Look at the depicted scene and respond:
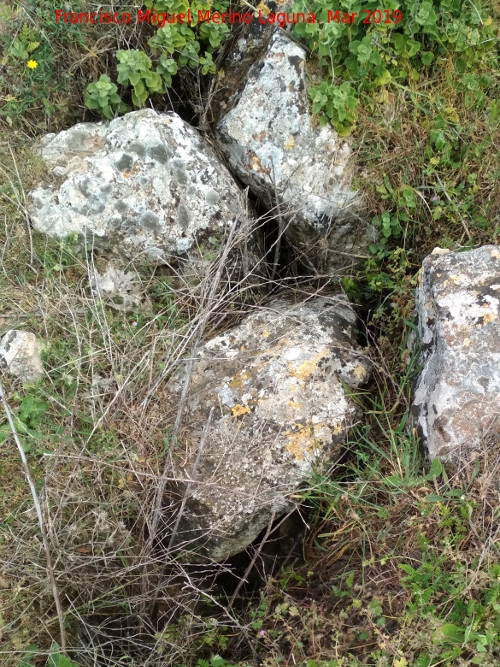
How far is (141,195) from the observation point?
2701 mm

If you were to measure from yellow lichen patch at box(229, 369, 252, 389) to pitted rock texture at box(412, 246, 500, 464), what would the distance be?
2.42 feet

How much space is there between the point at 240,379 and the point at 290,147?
119 centimetres

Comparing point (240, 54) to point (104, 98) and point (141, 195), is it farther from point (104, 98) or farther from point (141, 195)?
point (141, 195)

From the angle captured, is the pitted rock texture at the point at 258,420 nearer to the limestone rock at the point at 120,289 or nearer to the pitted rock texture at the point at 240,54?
the limestone rock at the point at 120,289

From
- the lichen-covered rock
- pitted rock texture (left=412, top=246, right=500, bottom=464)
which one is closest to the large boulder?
the lichen-covered rock

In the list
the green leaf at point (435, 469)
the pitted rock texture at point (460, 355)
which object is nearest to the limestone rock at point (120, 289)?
the pitted rock texture at point (460, 355)

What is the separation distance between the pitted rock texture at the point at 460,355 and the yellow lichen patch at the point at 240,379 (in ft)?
2.42

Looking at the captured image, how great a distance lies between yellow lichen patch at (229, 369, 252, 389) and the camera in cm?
253

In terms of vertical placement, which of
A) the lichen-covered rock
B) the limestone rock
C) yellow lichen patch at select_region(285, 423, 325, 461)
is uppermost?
the limestone rock

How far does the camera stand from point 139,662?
2225 mm

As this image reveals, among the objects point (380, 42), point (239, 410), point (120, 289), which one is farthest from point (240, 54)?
point (239, 410)

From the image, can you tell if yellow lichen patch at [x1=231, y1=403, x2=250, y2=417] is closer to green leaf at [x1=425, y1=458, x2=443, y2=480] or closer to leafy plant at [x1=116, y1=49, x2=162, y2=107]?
green leaf at [x1=425, y1=458, x2=443, y2=480]

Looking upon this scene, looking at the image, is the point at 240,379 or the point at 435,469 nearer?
the point at 435,469

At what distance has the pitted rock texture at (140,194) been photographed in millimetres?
2693
